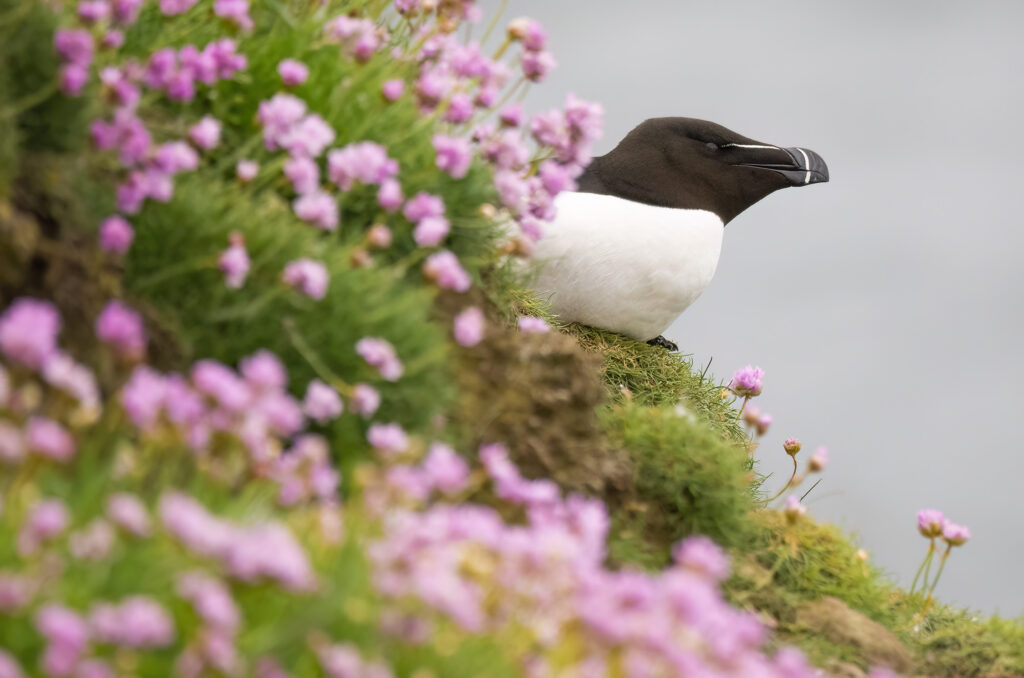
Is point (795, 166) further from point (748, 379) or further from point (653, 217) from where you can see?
point (748, 379)

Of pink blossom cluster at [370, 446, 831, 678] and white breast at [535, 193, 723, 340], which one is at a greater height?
white breast at [535, 193, 723, 340]

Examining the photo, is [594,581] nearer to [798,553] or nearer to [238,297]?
[238,297]

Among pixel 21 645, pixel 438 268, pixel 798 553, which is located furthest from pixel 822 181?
pixel 21 645

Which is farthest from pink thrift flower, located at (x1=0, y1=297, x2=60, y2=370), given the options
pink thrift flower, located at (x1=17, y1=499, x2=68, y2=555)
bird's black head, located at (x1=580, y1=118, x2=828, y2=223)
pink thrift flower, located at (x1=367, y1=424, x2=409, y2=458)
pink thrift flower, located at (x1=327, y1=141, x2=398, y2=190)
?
bird's black head, located at (x1=580, y1=118, x2=828, y2=223)

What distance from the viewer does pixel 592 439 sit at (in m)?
4.34

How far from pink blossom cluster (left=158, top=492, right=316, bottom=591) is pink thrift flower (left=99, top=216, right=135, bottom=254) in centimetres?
133

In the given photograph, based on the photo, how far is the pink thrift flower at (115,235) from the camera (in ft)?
9.99

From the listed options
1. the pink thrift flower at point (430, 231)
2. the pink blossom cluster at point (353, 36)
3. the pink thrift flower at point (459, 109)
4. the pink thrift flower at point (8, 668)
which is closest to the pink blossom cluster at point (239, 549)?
the pink thrift flower at point (8, 668)

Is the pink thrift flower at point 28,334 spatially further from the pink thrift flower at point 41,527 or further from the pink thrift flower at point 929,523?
the pink thrift flower at point 929,523

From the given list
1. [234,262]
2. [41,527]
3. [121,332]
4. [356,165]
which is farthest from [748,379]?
[41,527]

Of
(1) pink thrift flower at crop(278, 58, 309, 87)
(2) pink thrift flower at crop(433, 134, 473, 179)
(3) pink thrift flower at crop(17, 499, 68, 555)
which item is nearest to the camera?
(3) pink thrift flower at crop(17, 499, 68, 555)

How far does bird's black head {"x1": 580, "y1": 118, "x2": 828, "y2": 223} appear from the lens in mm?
6953

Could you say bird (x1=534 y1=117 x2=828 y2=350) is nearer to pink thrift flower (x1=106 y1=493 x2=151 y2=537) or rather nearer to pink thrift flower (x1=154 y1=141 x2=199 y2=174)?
pink thrift flower (x1=154 y1=141 x2=199 y2=174)

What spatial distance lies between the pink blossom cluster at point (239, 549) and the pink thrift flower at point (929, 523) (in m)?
3.85
